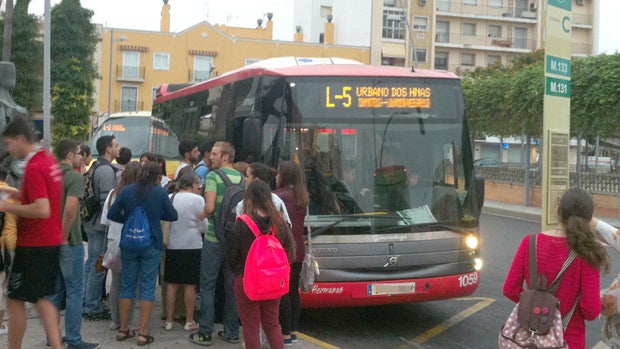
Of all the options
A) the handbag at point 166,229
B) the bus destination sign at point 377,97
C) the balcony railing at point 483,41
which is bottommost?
the handbag at point 166,229

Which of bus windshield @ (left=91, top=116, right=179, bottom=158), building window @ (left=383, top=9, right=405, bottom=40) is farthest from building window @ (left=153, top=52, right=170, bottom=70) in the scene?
bus windshield @ (left=91, top=116, right=179, bottom=158)

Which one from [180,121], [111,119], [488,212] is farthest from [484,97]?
[180,121]

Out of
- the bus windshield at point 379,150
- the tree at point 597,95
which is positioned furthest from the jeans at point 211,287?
the tree at point 597,95

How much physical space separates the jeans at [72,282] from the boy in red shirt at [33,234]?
0.74 meters

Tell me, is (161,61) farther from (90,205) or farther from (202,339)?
(202,339)

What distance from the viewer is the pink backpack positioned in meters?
5.71

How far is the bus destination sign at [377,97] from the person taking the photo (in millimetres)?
8359

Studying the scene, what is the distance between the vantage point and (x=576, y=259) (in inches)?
173

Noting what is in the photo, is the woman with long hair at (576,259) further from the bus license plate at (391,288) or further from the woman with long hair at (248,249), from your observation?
the bus license plate at (391,288)

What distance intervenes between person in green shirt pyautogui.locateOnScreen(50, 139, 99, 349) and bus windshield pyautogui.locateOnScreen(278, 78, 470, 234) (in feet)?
7.88

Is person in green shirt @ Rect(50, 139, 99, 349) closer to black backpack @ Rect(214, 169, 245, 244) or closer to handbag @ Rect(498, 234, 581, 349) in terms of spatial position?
black backpack @ Rect(214, 169, 245, 244)

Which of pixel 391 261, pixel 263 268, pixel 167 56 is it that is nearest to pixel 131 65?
pixel 167 56

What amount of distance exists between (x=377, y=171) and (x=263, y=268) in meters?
2.68

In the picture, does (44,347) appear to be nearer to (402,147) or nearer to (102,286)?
(102,286)
